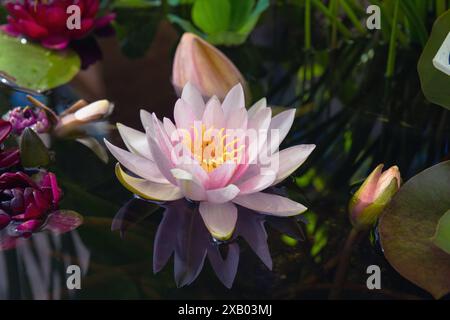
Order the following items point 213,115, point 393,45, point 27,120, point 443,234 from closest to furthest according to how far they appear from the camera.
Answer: point 443,234
point 213,115
point 27,120
point 393,45

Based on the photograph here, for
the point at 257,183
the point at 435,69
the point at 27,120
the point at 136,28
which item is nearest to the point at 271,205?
the point at 257,183

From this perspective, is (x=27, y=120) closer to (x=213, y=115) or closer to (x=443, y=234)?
(x=213, y=115)

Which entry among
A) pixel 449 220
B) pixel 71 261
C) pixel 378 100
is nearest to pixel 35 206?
pixel 71 261

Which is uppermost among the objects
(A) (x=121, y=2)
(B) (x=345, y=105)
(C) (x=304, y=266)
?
(A) (x=121, y=2)

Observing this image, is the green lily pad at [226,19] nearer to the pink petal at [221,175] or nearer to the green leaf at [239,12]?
the green leaf at [239,12]

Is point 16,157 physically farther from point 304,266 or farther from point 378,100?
point 378,100

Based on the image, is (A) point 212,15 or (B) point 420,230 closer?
(B) point 420,230

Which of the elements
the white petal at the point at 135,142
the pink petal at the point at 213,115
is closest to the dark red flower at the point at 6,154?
the white petal at the point at 135,142
